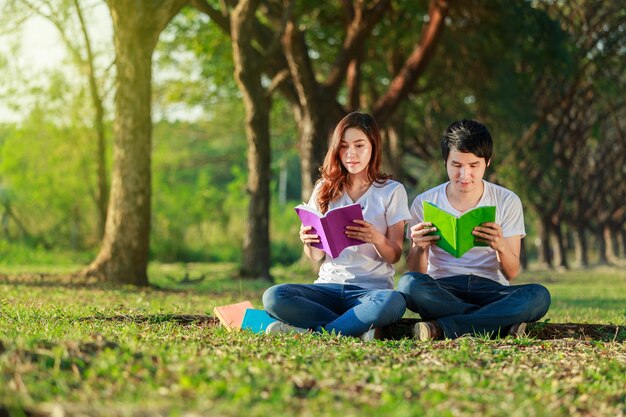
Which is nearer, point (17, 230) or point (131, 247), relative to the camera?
point (131, 247)

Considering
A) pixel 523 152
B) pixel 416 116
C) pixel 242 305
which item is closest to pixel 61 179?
pixel 416 116

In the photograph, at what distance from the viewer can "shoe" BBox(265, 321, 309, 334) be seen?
6161mm

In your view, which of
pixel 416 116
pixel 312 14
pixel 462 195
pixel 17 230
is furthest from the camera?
pixel 17 230

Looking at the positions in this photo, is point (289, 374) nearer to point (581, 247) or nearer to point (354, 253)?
point (354, 253)

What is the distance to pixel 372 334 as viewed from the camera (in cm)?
598

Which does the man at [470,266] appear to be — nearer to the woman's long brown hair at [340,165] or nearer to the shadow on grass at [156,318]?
the woman's long brown hair at [340,165]

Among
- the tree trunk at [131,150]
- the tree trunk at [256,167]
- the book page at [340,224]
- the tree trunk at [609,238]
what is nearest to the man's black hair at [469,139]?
the book page at [340,224]

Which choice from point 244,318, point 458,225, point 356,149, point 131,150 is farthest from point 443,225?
point 131,150

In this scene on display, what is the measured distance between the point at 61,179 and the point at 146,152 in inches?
630

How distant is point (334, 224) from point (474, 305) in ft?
3.96

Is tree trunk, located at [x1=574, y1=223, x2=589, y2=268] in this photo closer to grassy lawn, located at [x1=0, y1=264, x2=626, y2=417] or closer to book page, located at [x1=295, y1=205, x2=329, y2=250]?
grassy lawn, located at [x1=0, y1=264, x2=626, y2=417]

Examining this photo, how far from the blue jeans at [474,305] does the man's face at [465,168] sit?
682 millimetres

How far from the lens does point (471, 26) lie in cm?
1892

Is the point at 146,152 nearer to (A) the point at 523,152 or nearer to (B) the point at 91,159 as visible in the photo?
(A) the point at 523,152
